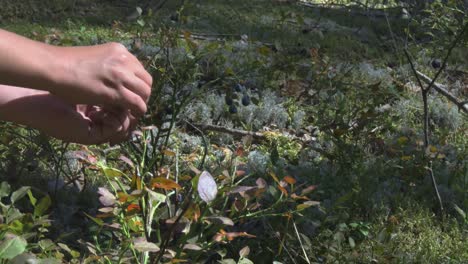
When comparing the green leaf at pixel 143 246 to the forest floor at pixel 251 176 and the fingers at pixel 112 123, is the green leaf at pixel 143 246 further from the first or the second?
the fingers at pixel 112 123

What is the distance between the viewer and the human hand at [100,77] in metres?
1.43

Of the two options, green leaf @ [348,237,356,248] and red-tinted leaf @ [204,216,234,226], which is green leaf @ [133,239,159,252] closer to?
red-tinted leaf @ [204,216,234,226]

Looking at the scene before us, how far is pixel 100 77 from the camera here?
1.45 m

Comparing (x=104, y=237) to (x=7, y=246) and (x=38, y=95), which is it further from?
(x=7, y=246)

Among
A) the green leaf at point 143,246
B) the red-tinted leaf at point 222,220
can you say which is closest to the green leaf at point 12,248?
the green leaf at point 143,246

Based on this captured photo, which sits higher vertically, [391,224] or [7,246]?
[7,246]

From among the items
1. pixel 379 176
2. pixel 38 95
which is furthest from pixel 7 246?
pixel 379 176

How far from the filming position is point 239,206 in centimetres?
217

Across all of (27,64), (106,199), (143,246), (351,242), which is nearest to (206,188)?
(143,246)

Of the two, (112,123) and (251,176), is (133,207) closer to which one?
(112,123)

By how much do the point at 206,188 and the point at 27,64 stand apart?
48 cm

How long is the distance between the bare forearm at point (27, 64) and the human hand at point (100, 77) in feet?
0.04

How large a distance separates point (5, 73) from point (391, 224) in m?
1.82

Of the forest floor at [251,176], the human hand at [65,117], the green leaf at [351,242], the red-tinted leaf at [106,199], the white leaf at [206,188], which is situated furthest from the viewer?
the green leaf at [351,242]
